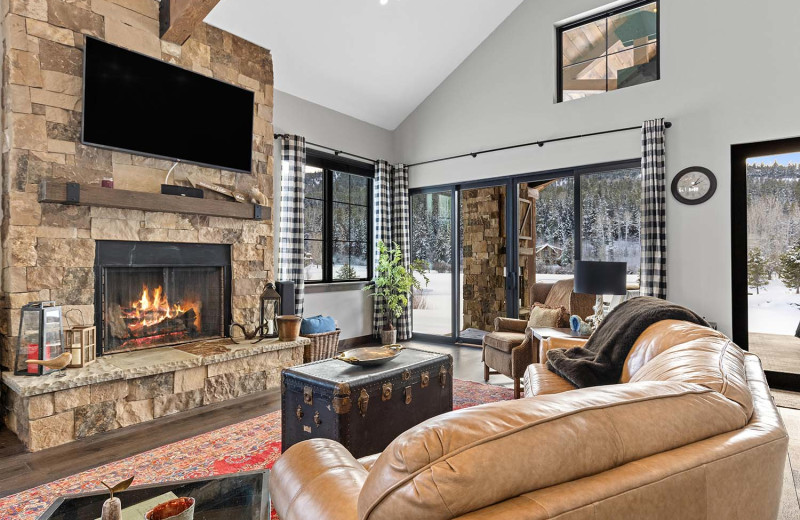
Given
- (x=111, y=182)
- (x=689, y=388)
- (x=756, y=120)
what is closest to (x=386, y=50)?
(x=111, y=182)

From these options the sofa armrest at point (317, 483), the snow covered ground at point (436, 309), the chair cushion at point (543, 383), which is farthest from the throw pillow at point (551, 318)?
the sofa armrest at point (317, 483)

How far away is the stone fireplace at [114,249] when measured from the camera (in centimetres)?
297

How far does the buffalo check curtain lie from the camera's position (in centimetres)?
613

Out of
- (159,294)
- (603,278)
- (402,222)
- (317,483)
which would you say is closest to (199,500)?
(317,483)

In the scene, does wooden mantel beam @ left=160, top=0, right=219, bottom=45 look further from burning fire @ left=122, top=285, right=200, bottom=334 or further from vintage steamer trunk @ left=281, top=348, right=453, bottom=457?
vintage steamer trunk @ left=281, top=348, right=453, bottom=457

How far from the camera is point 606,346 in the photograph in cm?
235

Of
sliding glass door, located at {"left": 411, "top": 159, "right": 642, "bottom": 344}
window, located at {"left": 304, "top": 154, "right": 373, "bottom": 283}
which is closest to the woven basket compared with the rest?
window, located at {"left": 304, "top": 154, "right": 373, "bottom": 283}

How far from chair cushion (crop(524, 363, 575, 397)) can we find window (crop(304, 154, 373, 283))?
3.34 m

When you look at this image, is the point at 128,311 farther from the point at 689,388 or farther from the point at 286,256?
the point at 689,388

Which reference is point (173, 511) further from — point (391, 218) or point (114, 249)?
point (391, 218)

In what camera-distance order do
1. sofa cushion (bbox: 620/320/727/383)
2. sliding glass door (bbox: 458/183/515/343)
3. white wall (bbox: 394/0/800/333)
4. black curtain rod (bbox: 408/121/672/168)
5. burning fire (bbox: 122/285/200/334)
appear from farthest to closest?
sliding glass door (bbox: 458/183/515/343) < black curtain rod (bbox: 408/121/672/168) < white wall (bbox: 394/0/800/333) < burning fire (bbox: 122/285/200/334) < sofa cushion (bbox: 620/320/727/383)

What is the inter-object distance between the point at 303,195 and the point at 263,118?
901 mm

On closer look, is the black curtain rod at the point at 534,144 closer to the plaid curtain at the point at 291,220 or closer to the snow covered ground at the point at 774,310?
the snow covered ground at the point at 774,310

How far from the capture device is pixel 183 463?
2.49 meters
